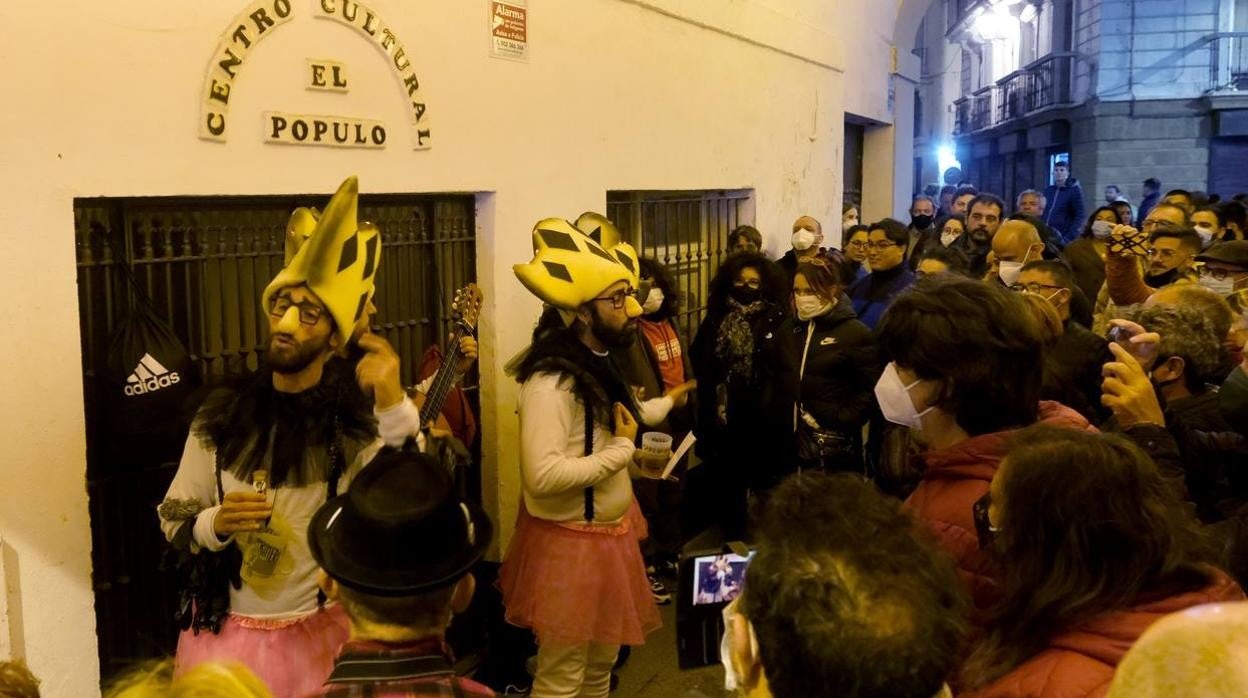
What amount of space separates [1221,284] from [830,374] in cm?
187

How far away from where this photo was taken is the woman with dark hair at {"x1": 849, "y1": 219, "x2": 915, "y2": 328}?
6969mm

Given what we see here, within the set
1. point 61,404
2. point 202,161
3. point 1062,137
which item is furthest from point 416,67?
point 1062,137

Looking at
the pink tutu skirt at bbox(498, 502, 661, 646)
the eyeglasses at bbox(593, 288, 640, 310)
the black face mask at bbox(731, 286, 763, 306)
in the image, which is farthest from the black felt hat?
the black face mask at bbox(731, 286, 763, 306)

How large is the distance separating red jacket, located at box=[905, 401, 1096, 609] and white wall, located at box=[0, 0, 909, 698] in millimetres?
2504

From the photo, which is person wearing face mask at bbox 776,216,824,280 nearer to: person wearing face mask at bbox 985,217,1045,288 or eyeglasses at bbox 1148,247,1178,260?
person wearing face mask at bbox 985,217,1045,288

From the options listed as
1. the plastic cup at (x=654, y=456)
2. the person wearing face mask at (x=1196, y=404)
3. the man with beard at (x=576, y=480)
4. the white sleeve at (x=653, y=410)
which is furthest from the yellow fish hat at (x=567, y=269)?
the person wearing face mask at (x=1196, y=404)

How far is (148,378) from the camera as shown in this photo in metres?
3.52

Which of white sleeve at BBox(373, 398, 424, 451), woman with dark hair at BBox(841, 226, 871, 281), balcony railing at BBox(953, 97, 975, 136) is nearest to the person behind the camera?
white sleeve at BBox(373, 398, 424, 451)

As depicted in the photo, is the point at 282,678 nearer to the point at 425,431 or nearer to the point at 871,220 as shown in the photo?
the point at 425,431

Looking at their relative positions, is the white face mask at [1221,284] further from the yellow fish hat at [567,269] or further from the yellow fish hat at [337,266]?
the yellow fish hat at [337,266]

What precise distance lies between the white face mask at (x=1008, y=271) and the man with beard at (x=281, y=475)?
378 centimetres

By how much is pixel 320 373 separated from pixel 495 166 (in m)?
2.09

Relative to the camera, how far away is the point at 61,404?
335cm

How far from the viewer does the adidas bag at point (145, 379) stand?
3484 millimetres
